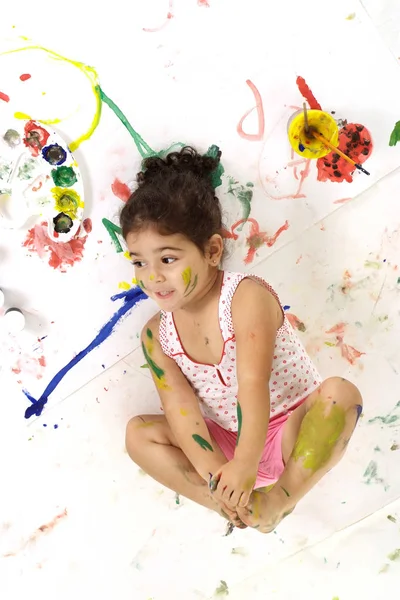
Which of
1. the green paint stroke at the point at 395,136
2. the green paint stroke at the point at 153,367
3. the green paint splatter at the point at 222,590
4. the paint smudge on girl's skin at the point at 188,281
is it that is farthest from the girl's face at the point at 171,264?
the green paint splatter at the point at 222,590

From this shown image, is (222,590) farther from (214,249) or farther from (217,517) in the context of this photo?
(214,249)

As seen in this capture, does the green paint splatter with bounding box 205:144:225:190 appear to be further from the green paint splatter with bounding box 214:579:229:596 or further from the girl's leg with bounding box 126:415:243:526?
the green paint splatter with bounding box 214:579:229:596

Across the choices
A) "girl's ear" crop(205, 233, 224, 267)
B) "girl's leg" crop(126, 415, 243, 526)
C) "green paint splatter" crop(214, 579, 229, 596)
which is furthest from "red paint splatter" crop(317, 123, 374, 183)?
"green paint splatter" crop(214, 579, 229, 596)

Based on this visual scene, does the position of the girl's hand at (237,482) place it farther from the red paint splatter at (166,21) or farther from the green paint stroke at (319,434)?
the red paint splatter at (166,21)

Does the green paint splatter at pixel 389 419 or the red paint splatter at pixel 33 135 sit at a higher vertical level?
the red paint splatter at pixel 33 135

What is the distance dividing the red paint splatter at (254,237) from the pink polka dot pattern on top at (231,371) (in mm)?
113

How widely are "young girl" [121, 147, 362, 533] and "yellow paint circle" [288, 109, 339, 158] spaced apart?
0.41 ft

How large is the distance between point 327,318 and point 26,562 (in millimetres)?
660

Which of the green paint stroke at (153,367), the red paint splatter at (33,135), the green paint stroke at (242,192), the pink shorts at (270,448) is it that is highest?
the red paint splatter at (33,135)

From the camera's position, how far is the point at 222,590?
1074mm

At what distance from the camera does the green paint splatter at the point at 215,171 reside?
3.11 feet

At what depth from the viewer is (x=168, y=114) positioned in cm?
94

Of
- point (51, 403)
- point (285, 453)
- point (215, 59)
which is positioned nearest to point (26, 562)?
point (51, 403)

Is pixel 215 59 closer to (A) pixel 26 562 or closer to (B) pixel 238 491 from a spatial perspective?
(B) pixel 238 491
